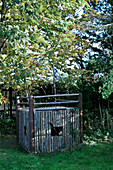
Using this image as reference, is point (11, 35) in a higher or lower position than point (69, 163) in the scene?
higher

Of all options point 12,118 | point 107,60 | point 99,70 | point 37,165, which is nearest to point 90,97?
point 99,70

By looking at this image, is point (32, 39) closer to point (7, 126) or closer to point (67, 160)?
point (67, 160)

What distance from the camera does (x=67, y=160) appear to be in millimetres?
5180

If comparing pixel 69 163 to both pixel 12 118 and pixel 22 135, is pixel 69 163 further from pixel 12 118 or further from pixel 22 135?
pixel 12 118

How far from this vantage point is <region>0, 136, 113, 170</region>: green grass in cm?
468

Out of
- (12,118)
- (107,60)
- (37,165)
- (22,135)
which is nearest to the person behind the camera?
(37,165)

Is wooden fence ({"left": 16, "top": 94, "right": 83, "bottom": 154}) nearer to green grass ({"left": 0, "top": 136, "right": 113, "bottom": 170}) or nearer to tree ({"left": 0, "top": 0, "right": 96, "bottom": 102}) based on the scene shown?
green grass ({"left": 0, "top": 136, "right": 113, "bottom": 170})

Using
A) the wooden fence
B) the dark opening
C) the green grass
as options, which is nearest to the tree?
the wooden fence

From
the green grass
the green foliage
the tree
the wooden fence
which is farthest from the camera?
the green foliage

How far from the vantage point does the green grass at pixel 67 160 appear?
4679 millimetres

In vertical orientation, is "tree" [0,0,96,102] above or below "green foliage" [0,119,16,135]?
above

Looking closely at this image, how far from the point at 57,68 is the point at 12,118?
346cm

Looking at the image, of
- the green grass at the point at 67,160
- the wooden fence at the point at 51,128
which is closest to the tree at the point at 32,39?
the wooden fence at the point at 51,128

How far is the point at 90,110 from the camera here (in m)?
8.38
